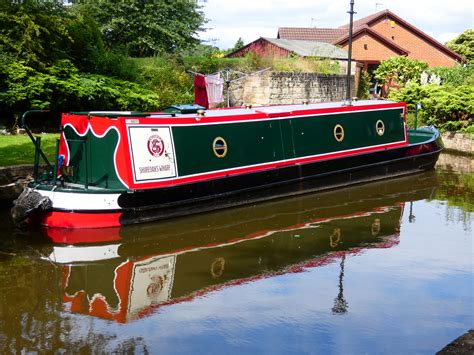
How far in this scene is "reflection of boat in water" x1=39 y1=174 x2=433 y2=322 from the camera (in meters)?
7.20

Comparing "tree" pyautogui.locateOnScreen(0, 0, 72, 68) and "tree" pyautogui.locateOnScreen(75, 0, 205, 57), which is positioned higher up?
"tree" pyautogui.locateOnScreen(75, 0, 205, 57)

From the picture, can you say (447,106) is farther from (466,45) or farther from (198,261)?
(466,45)

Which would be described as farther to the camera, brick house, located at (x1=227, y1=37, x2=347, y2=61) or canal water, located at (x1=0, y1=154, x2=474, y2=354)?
brick house, located at (x1=227, y1=37, x2=347, y2=61)

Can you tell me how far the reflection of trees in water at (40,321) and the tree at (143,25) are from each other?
52.8ft

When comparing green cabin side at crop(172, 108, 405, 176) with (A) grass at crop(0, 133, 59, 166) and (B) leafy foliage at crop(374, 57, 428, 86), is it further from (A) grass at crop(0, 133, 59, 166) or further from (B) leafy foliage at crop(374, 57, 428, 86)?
(B) leafy foliage at crop(374, 57, 428, 86)

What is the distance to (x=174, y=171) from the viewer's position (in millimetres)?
10281

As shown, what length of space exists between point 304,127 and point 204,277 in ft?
18.3

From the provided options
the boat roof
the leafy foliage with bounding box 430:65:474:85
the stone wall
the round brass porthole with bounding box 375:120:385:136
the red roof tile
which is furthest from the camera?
the red roof tile

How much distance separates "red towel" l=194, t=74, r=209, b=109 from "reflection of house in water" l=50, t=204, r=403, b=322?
29.4 feet

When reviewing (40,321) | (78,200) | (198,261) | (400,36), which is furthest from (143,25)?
(400,36)

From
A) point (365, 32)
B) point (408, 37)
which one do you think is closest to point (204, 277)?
point (365, 32)

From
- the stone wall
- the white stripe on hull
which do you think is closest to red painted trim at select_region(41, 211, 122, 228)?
the white stripe on hull

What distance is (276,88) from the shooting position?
20453mm

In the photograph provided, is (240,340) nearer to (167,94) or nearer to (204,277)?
(204,277)
